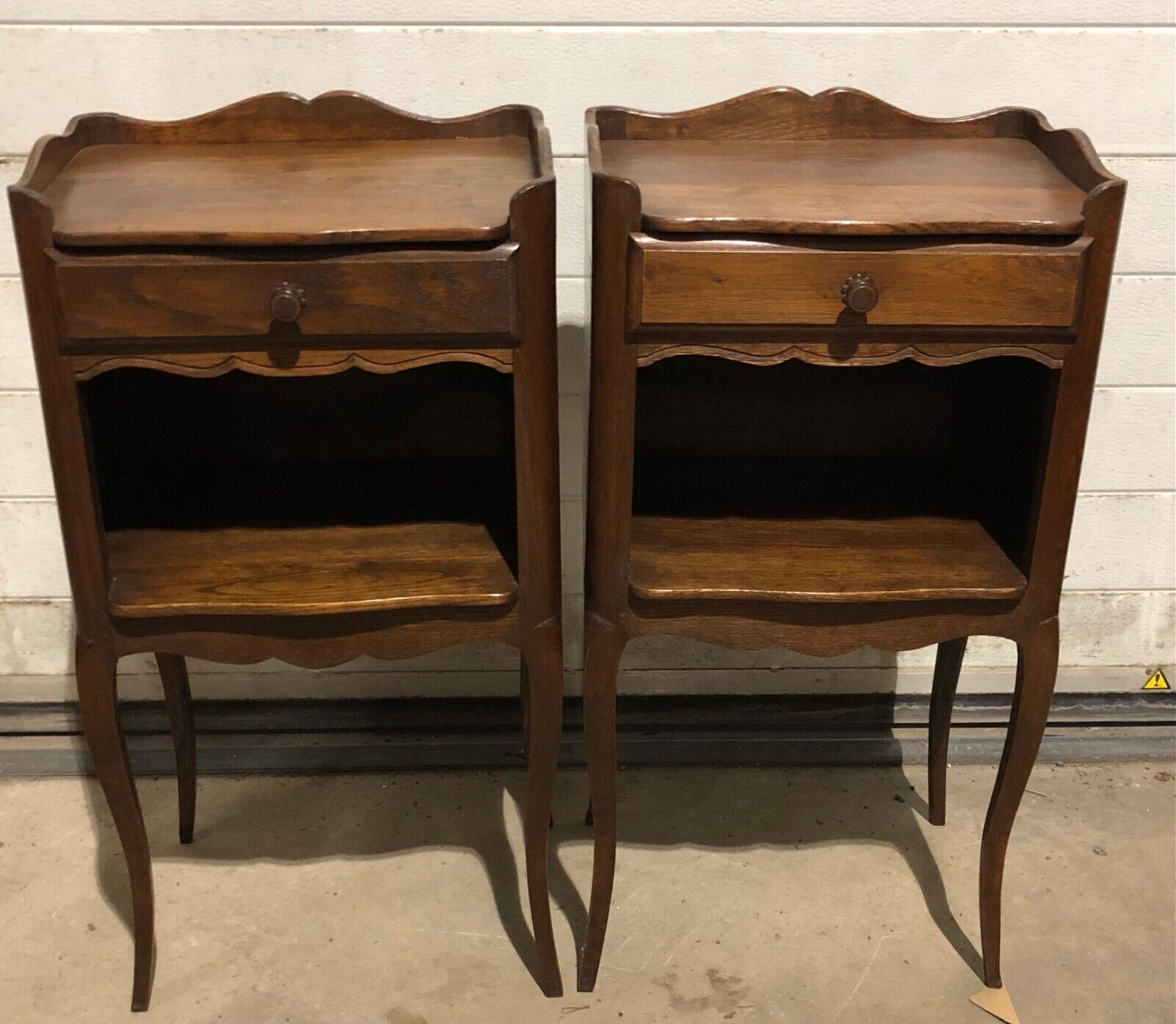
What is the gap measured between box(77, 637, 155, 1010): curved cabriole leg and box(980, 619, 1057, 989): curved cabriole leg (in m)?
1.04

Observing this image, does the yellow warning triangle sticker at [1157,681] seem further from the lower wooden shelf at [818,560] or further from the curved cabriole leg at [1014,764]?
the lower wooden shelf at [818,560]

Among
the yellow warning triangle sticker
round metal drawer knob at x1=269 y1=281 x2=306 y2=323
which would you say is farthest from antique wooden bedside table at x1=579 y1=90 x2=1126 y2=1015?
the yellow warning triangle sticker

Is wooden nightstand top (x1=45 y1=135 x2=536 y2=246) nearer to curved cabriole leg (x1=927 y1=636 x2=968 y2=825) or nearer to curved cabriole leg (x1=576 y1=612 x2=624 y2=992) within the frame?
curved cabriole leg (x1=576 y1=612 x2=624 y2=992)

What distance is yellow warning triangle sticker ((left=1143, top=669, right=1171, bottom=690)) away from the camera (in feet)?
6.91

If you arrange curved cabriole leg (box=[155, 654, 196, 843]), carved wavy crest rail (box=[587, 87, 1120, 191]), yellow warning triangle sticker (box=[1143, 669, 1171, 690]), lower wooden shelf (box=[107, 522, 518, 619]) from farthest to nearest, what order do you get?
yellow warning triangle sticker (box=[1143, 669, 1171, 690]) < curved cabriole leg (box=[155, 654, 196, 843]) < carved wavy crest rail (box=[587, 87, 1120, 191]) < lower wooden shelf (box=[107, 522, 518, 619])

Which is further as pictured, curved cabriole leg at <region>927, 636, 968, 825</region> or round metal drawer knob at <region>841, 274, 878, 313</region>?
curved cabriole leg at <region>927, 636, 968, 825</region>

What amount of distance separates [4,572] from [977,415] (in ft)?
4.85

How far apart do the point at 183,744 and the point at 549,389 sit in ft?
3.00

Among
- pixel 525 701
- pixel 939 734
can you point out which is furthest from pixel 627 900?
pixel 939 734

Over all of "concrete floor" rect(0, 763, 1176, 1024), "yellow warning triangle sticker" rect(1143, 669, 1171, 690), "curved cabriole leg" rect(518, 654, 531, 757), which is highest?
"curved cabriole leg" rect(518, 654, 531, 757)

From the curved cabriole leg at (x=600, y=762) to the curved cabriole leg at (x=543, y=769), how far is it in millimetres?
35

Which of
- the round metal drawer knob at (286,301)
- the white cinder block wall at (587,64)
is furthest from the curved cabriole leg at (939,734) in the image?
the round metal drawer knob at (286,301)

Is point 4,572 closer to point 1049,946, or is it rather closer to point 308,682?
point 308,682

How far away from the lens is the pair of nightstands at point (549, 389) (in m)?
1.24
